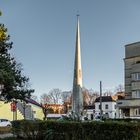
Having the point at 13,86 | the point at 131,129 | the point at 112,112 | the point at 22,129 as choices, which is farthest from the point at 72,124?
the point at 112,112

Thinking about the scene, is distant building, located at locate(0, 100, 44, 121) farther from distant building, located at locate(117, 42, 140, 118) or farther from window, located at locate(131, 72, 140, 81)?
window, located at locate(131, 72, 140, 81)

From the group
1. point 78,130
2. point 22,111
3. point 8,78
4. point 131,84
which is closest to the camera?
point 78,130

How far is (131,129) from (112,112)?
129 m

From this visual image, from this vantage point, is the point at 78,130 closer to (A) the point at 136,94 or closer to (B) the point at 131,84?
(A) the point at 136,94

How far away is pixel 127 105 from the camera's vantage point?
82.4 m

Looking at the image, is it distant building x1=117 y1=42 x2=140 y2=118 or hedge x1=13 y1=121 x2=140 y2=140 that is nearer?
hedge x1=13 y1=121 x2=140 y2=140

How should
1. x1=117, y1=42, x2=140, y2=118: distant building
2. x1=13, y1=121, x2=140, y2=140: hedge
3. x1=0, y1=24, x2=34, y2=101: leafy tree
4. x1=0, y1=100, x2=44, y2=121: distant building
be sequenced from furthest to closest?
x1=0, y1=100, x2=44, y2=121: distant building < x1=117, y1=42, x2=140, y2=118: distant building < x1=0, y1=24, x2=34, y2=101: leafy tree < x1=13, y1=121, x2=140, y2=140: hedge

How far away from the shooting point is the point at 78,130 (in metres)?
23.4

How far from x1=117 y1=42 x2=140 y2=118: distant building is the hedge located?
53.2 metres

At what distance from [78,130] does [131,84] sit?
61566mm

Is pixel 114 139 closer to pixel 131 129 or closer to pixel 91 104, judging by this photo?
pixel 131 129

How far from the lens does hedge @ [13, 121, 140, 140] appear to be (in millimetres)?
20391

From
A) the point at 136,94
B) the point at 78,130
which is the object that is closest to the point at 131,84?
Result: the point at 136,94

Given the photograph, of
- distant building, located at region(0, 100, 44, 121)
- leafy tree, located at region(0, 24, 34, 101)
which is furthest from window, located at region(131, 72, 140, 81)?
leafy tree, located at region(0, 24, 34, 101)
